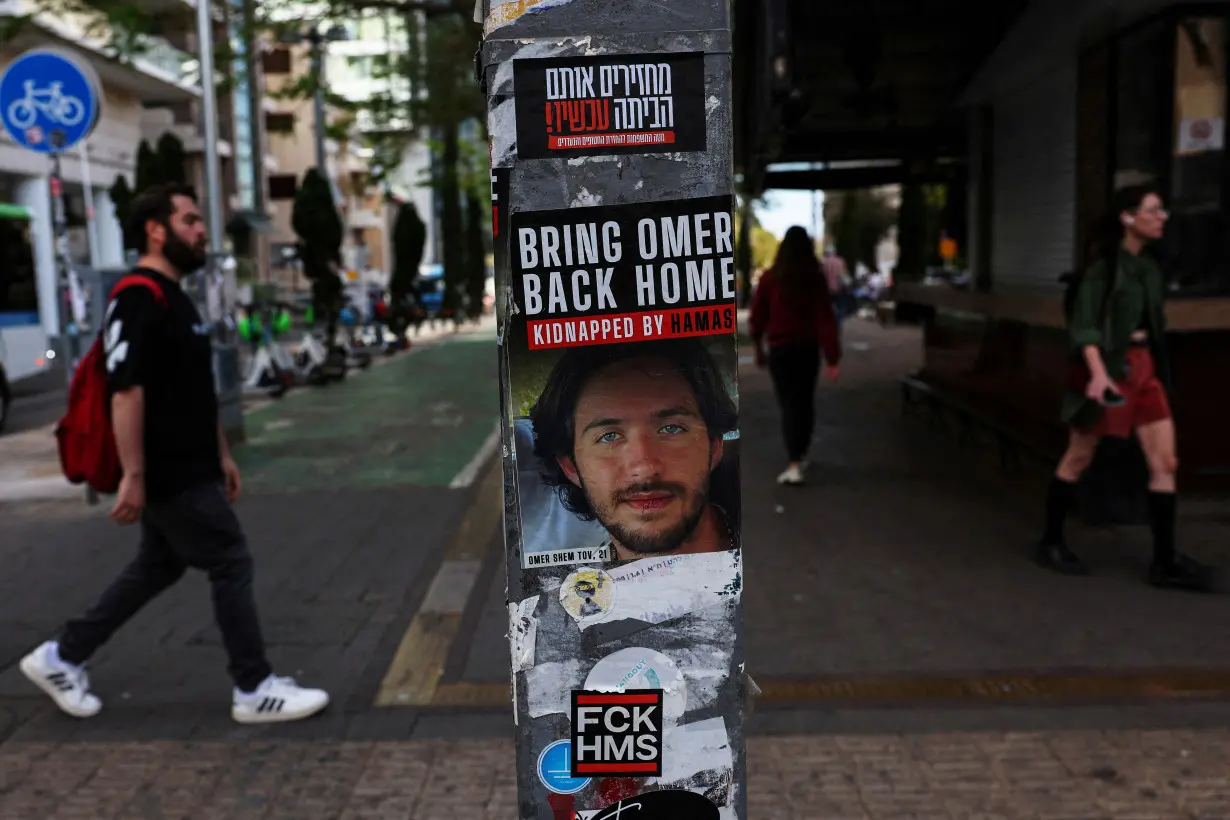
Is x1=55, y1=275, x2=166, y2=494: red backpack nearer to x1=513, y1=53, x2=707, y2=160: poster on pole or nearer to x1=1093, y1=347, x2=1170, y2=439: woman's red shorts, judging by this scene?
x1=513, y1=53, x2=707, y2=160: poster on pole

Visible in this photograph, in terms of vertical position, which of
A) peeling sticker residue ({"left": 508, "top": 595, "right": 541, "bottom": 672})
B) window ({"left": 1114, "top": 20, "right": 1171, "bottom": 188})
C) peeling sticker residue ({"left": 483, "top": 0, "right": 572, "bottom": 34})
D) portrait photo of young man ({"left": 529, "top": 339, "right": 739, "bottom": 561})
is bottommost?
peeling sticker residue ({"left": 508, "top": 595, "right": 541, "bottom": 672})

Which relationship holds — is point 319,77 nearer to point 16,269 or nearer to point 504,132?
point 16,269

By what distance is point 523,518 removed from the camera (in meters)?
2.54

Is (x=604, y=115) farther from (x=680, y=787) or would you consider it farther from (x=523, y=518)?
(x=680, y=787)

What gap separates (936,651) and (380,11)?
13285mm

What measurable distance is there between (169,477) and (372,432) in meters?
8.18

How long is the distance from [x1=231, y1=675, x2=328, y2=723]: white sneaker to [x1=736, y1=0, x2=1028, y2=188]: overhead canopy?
12.0 ft

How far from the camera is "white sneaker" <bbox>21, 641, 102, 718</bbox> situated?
4.68 metres

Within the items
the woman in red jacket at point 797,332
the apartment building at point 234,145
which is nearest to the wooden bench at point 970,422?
the woman in red jacket at point 797,332

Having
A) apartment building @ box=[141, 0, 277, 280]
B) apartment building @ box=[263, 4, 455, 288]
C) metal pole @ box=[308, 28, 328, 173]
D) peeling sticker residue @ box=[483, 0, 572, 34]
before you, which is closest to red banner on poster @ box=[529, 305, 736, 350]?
peeling sticker residue @ box=[483, 0, 572, 34]

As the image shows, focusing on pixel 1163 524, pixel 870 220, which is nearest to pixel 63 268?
pixel 1163 524

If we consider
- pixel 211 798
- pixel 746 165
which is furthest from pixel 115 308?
pixel 746 165

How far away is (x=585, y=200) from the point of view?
2.45 metres

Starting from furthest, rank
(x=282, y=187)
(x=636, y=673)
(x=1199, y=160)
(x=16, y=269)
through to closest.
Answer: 1. (x=282, y=187)
2. (x=16, y=269)
3. (x=1199, y=160)
4. (x=636, y=673)
